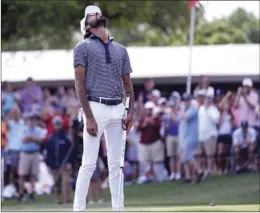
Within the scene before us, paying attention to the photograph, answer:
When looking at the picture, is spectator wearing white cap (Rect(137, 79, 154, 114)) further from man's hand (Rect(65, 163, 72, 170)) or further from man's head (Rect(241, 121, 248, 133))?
man's hand (Rect(65, 163, 72, 170))

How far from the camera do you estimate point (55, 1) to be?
77.3 feet

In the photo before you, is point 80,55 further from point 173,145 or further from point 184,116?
point 173,145

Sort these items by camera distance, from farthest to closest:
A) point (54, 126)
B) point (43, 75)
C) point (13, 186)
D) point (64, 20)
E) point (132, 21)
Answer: point (43, 75)
point (132, 21)
point (64, 20)
point (13, 186)
point (54, 126)

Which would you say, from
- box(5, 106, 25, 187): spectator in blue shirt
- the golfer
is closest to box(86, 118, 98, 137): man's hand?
the golfer

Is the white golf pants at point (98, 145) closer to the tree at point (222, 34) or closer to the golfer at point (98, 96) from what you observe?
the golfer at point (98, 96)

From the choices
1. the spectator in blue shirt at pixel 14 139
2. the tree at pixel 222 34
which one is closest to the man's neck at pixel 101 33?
the spectator in blue shirt at pixel 14 139

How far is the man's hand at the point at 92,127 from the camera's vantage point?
1080cm

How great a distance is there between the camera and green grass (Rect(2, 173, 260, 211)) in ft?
58.2

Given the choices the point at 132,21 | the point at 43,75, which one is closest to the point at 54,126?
the point at 132,21

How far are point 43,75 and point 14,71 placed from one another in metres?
1.16

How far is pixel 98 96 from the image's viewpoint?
1097 centimetres

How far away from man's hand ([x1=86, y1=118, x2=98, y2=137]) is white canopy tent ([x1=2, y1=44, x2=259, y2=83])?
1742 cm

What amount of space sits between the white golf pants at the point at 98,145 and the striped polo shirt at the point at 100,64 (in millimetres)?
167

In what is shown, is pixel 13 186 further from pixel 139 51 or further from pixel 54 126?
pixel 139 51
